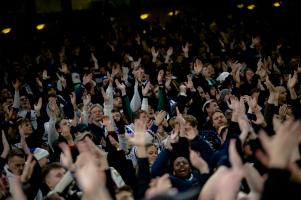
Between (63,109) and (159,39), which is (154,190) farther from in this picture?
(159,39)

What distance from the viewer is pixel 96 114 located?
6738 mm

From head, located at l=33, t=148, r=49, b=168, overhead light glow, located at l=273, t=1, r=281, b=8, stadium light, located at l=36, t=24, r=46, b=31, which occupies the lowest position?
head, located at l=33, t=148, r=49, b=168

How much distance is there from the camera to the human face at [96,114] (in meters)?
6.70

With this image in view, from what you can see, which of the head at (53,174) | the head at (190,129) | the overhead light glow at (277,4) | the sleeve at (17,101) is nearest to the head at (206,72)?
the sleeve at (17,101)

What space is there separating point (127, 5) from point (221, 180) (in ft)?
58.0

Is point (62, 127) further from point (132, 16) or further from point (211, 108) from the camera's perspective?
point (132, 16)

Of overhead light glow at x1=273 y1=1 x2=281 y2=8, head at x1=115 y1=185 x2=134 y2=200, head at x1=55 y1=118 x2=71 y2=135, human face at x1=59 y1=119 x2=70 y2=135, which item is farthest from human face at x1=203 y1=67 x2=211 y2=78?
overhead light glow at x1=273 y1=1 x2=281 y2=8

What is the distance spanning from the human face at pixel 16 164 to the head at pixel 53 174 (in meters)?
0.57

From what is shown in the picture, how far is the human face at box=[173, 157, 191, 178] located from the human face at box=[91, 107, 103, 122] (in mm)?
2126

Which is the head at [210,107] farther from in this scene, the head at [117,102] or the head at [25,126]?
the head at [25,126]

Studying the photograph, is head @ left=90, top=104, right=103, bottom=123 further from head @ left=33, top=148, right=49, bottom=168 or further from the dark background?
the dark background

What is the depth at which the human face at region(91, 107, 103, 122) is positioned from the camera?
6.70 m

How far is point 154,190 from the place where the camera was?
9.57 ft

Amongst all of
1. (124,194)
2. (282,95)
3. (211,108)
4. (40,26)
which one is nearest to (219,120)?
(211,108)
